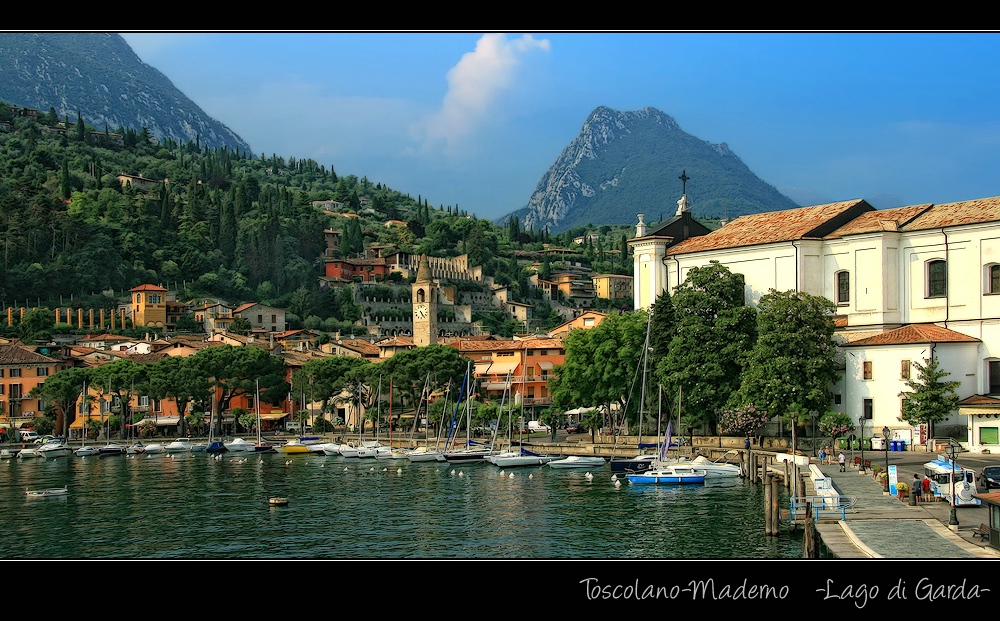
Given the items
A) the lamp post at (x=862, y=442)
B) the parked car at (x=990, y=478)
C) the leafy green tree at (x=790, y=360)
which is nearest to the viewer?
the parked car at (x=990, y=478)

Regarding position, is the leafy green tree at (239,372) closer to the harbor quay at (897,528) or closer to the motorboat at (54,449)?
the motorboat at (54,449)

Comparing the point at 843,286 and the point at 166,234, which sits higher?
the point at 166,234

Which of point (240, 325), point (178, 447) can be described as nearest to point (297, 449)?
point (178, 447)

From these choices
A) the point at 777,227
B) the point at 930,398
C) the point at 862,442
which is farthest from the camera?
the point at 777,227

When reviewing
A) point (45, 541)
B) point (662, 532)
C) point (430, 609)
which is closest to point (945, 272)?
point (662, 532)

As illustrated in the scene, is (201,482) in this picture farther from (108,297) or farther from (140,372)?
(108,297)

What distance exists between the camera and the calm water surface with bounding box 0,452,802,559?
91.8 feet

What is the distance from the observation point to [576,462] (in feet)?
159

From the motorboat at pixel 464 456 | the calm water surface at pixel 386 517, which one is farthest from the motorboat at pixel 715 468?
the motorboat at pixel 464 456

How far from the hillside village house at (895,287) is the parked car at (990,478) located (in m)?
11.3

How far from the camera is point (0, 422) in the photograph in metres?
77.4

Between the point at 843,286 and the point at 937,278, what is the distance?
4.04 meters

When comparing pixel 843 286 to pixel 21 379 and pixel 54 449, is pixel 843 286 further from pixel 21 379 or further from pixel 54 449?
pixel 21 379

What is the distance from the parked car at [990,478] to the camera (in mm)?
28094
